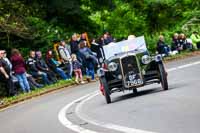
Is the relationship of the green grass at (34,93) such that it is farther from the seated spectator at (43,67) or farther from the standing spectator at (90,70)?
the standing spectator at (90,70)

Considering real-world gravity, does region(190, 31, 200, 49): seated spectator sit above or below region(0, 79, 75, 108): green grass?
above

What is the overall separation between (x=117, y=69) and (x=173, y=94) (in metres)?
2.57

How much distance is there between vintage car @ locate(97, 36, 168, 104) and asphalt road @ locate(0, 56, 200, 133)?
0.55m

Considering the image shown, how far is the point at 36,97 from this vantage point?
25.1m

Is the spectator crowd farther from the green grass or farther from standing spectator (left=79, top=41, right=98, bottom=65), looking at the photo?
the green grass

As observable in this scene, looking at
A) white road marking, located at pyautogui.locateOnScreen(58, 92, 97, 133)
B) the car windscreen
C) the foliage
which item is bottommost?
white road marking, located at pyautogui.locateOnScreen(58, 92, 97, 133)

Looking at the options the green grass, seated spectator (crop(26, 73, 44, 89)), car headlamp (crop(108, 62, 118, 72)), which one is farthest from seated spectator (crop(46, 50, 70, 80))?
car headlamp (crop(108, 62, 118, 72))

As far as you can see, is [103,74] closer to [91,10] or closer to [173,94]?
[173,94]

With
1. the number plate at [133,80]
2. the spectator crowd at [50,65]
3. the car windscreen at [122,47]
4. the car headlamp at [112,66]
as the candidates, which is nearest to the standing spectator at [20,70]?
the spectator crowd at [50,65]

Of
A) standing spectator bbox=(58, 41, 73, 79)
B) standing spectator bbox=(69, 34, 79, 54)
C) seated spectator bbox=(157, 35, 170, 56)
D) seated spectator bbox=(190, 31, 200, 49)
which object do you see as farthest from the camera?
seated spectator bbox=(190, 31, 200, 49)

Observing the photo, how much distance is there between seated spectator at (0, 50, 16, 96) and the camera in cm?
2612

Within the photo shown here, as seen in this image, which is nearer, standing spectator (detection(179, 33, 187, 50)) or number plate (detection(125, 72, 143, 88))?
number plate (detection(125, 72, 143, 88))

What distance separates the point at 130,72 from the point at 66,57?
498 inches

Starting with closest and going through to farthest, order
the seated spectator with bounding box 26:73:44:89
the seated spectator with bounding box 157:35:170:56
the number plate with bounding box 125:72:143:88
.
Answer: the number plate with bounding box 125:72:143:88 < the seated spectator with bounding box 26:73:44:89 < the seated spectator with bounding box 157:35:170:56
